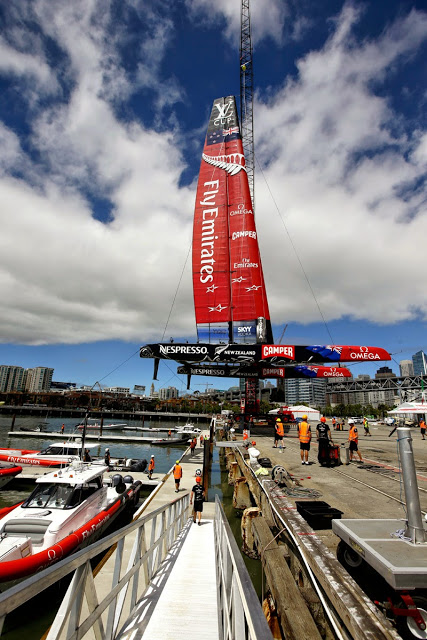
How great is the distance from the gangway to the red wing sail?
31707mm

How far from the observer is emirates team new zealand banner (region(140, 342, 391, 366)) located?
119ft

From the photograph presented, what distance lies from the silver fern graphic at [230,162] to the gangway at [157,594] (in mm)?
42840

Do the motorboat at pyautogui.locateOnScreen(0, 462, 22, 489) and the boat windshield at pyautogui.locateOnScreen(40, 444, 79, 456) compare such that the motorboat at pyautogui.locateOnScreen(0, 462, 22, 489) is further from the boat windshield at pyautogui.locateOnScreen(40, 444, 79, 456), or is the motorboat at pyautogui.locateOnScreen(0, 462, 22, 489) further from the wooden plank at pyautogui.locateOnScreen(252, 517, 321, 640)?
the wooden plank at pyautogui.locateOnScreen(252, 517, 321, 640)

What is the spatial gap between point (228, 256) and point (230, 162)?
13.2m

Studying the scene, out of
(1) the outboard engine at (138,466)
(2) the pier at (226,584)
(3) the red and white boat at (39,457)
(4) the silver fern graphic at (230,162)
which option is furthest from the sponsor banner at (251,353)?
(2) the pier at (226,584)

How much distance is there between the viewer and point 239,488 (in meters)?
17.4

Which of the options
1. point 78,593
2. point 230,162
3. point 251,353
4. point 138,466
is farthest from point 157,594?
point 230,162

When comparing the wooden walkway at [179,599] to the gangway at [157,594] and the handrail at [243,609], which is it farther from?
the handrail at [243,609]

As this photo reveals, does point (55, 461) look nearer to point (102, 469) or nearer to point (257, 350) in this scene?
point (102, 469)

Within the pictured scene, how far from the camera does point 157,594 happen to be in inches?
213

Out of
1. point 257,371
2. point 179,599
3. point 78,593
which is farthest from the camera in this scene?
point 257,371

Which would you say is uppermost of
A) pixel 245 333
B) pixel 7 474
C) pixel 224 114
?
pixel 224 114

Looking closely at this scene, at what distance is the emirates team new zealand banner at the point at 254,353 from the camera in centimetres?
3625

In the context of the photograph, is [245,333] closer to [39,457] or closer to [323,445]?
[39,457]
